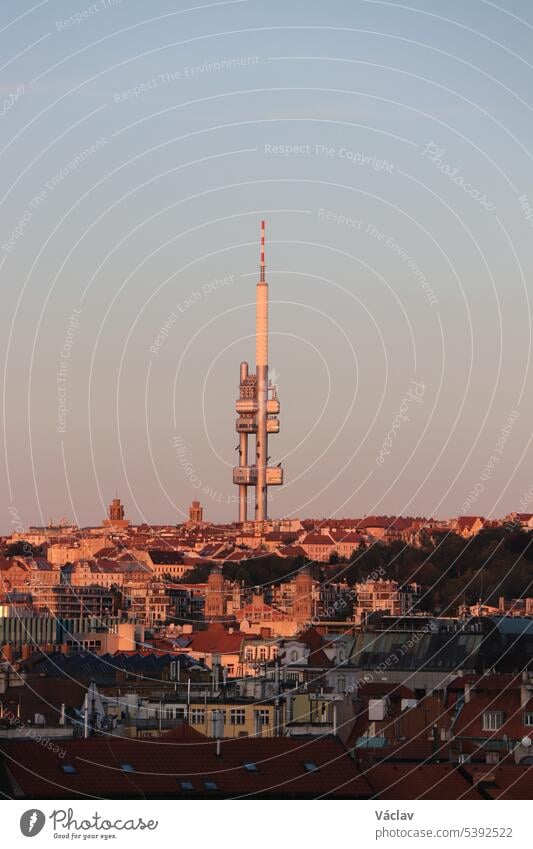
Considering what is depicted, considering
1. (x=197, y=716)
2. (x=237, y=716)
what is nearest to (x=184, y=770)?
(x=237, y=716)

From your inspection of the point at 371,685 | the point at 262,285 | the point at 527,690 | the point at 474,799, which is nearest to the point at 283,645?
the point at 371,685

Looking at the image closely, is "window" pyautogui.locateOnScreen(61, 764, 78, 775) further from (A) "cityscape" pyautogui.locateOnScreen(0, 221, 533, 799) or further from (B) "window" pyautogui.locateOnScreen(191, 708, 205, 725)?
(B) "window" pyautogui.locateOnScreen(191, 708, 205, 725)

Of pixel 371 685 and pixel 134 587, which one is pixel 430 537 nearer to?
pixel 134 587

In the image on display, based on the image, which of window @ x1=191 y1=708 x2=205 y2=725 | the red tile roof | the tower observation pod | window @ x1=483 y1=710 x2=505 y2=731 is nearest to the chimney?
window @ x1=191 y1=708 x2=205 y2=725

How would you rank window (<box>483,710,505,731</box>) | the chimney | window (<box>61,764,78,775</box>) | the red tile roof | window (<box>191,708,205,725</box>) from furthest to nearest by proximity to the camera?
1. the chimney
2. window (<box>191,708,205,725</box>)
3. window (<box>483,710,505,731</box>)
4. window (<box>61,764,78,775</box>)
5. the red tile roof

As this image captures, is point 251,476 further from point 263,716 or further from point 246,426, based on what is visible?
point 263,716

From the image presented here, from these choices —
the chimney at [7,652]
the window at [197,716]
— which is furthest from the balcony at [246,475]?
the window at [197,716]
